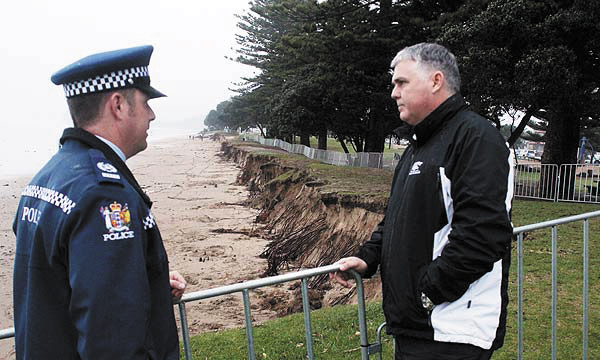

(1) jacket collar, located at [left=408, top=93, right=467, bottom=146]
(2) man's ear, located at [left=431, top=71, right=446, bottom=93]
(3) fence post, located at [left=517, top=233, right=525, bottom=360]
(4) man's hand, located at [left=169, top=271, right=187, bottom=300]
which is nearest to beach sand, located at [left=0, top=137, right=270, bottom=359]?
(3) fence post, located at [left=517, top=233, right=525, bottom=360]

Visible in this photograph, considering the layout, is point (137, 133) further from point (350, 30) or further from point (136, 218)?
point (350, 30)

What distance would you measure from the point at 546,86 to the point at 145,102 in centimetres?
1143

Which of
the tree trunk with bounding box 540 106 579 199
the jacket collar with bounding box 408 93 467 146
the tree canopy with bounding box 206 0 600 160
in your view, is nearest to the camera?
the jacket collar with bounding box 408 93 467 146

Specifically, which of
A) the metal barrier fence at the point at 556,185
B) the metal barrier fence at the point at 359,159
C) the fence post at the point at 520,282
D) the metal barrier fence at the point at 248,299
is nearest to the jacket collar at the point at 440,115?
the metal barrier fence at the point at 248,299

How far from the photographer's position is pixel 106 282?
1.30 m

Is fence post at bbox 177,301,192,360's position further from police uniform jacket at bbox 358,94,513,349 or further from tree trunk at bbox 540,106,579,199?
tree trunk at bbox 540,106,579,199

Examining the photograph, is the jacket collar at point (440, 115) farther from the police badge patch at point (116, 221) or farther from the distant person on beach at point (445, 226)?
the police badge patch at point (116, 221)

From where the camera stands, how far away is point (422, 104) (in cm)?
207

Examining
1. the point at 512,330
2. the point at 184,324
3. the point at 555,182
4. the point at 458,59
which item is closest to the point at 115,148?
the point at 184,324

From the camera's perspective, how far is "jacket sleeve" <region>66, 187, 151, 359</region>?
129 centimetres

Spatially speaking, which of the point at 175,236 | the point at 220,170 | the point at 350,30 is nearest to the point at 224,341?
the point at 175,236

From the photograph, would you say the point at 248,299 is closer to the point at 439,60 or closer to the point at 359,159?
the point at 439,60

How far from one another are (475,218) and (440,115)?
19.6 inches

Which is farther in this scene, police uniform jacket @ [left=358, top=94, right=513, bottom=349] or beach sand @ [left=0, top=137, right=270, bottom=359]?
beach sand @ [left=0, top=137, right=270, bottom=359]
